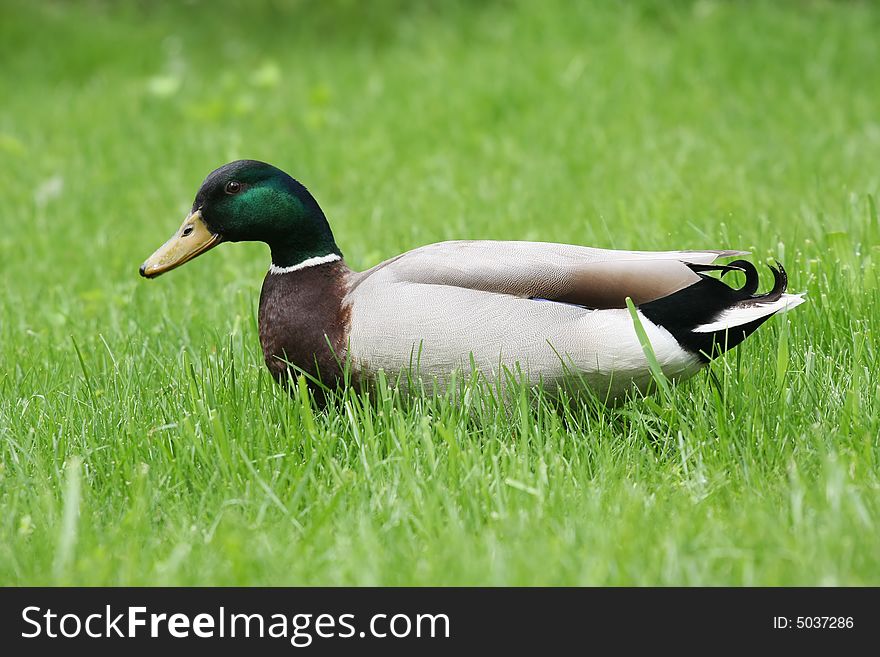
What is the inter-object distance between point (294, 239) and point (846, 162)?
135 inches

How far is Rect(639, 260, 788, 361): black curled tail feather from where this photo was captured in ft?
9.42

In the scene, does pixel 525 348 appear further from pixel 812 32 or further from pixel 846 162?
pixel 812 32

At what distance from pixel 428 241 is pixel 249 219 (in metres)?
1.59

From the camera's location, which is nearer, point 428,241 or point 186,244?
point 186,244

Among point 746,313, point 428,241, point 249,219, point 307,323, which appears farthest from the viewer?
point 428,241

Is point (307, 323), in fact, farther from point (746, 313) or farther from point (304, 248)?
point (746, 313)

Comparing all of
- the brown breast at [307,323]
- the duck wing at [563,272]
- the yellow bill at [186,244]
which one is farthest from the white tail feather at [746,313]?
the yellow bill at [186,244]

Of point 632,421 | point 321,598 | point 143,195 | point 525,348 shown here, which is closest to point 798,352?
point 632,421

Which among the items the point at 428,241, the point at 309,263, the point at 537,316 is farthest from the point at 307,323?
the point at 428,241

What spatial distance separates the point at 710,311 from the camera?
2.89 metres

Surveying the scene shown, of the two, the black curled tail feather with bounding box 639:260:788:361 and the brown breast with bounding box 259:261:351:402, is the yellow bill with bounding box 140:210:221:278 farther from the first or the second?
the black curled tail feather with bounding box 639:260:788:361

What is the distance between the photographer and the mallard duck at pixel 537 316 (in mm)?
2846

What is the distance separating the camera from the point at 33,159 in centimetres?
696

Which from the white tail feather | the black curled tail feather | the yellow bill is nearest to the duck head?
the yellow bill
